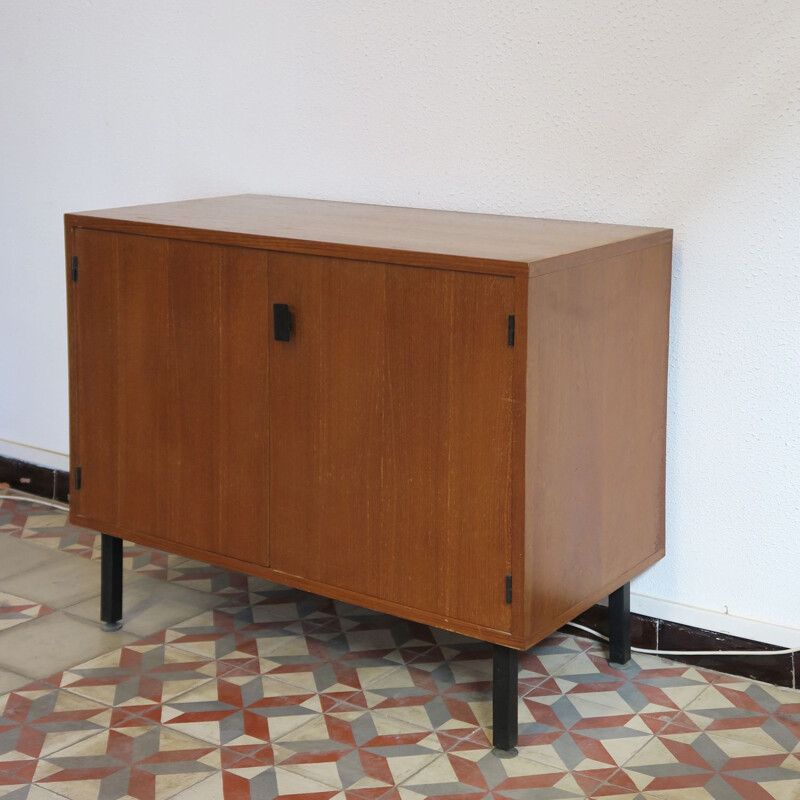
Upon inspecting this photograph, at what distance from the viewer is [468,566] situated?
2.05 meters

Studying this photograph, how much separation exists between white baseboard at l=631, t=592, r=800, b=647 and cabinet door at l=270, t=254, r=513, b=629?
64cm

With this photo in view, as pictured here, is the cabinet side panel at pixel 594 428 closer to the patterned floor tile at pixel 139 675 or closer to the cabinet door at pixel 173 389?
the cabinet door at pixel 173 389

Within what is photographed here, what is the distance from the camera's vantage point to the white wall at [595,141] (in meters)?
2.25

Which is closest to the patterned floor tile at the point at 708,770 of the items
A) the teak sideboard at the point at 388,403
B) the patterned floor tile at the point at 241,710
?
the teak sideboard at the point at 388,403

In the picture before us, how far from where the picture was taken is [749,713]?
2.27 metres

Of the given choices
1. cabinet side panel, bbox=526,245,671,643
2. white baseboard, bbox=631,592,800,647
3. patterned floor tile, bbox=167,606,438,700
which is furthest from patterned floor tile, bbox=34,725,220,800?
white baseboard, bbox=631,592,800,647

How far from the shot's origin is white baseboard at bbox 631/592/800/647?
237 cm

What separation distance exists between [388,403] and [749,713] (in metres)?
0.94

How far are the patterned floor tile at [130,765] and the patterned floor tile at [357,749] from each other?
0.50ft

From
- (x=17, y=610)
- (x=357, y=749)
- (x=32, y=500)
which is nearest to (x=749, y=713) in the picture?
(x=357, y=749)

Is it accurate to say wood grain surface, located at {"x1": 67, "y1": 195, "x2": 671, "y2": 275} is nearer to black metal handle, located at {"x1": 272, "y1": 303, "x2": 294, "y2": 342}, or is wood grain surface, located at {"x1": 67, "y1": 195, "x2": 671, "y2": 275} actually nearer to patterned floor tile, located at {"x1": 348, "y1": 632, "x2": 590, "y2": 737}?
black metal handle, located at {"x1": 272, "y1": 303, "x2": 294, "y2": 342}

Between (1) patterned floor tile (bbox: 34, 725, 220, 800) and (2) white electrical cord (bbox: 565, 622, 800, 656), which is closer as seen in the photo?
(1) patterned floor tile (bbox: 34, 725, 220, 800)

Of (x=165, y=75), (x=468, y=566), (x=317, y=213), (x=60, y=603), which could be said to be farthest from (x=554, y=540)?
(x=165, y=75)

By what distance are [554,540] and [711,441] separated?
52 cm
